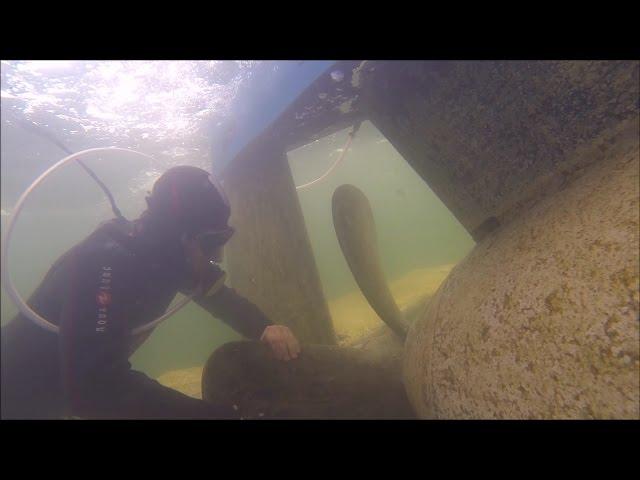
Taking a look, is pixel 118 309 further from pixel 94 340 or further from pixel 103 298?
pixel 94 340

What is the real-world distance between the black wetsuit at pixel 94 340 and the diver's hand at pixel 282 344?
2.42 ft

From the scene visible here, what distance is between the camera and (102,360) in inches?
96.1

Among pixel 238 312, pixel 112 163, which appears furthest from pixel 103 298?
pixel 112 163

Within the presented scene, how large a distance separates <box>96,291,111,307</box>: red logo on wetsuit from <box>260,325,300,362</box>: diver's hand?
148 cm

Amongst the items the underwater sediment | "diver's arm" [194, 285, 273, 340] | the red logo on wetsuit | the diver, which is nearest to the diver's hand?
the diver

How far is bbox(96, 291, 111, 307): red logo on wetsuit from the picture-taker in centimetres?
252

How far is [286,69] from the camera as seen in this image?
4668mm

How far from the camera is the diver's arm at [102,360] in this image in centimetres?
238

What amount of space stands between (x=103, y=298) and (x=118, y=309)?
15 centimetres

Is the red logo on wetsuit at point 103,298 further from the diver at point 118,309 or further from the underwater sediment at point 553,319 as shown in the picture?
the underwater sediment at point 553,319

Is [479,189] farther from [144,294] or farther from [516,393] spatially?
[144,294]

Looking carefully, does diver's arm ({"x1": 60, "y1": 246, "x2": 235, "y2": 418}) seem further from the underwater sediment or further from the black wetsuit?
the underwater sediment
